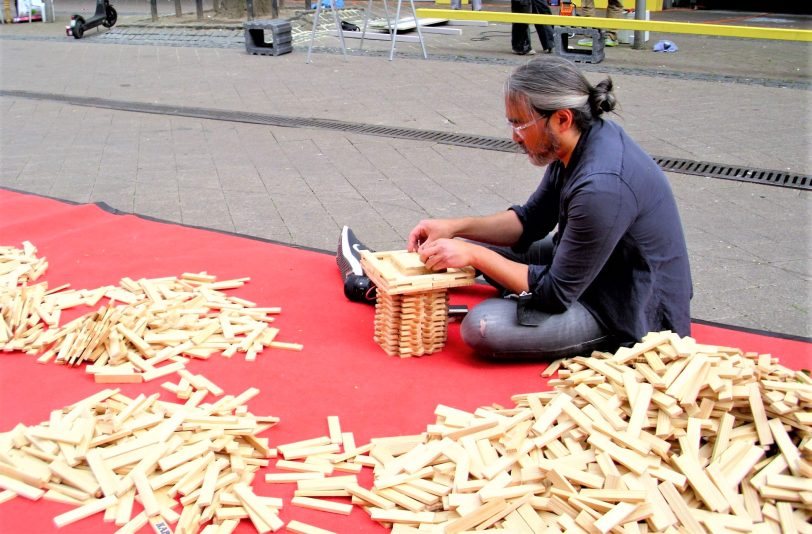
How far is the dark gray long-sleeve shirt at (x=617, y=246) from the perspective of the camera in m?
3.31

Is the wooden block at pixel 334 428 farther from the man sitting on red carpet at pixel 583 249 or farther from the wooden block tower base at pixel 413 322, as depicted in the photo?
the man sitting on red carpet at pixel 583 249

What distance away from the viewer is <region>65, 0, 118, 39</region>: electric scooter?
1466 centimetres

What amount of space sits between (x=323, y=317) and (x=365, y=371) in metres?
0.64

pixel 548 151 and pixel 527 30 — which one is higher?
pixel 527 30

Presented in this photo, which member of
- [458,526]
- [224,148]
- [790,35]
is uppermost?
[790,35]

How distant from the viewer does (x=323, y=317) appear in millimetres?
4223

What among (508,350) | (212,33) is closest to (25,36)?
(212,33)

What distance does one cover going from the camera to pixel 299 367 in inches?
145

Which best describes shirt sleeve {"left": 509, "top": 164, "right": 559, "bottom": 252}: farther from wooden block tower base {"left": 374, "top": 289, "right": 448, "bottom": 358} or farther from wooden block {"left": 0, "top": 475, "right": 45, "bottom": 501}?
wooden block {"left": 0, "top": 475, "right": 45, "bottom": 501}

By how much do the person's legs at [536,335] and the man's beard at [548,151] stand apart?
583 mm

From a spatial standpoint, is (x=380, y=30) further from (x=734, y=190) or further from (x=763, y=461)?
(x=763, y=461)

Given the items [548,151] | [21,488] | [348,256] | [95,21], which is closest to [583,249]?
[548,151]

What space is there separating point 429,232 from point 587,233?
2.88 feet

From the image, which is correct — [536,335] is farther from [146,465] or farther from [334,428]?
[146,465]
